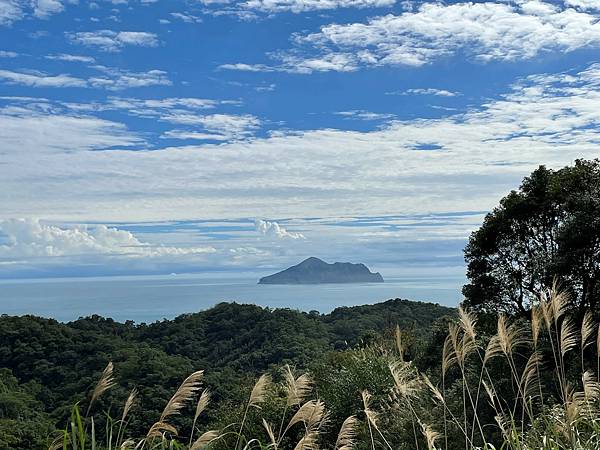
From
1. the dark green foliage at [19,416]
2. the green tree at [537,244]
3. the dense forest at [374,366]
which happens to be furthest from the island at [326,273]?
the green tree at [537,244]

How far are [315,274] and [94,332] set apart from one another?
132 m

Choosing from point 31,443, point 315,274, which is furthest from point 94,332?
point 315,274

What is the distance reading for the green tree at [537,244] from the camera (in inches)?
642

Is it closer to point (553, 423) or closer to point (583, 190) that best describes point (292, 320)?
point (583, 190)

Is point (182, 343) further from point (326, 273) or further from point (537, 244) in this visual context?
point (326, 273)

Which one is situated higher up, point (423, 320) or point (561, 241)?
point (561, 241)

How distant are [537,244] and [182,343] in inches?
1629

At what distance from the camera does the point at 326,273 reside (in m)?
184

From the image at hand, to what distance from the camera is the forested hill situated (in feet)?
139

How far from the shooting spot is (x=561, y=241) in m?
16.7

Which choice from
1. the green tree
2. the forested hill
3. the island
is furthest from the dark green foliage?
the island

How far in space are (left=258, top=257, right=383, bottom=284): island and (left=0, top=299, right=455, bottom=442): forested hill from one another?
113 m

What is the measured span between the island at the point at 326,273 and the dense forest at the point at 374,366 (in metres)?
113

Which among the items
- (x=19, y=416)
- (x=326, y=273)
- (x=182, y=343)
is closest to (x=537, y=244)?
(x=19, y=416)
